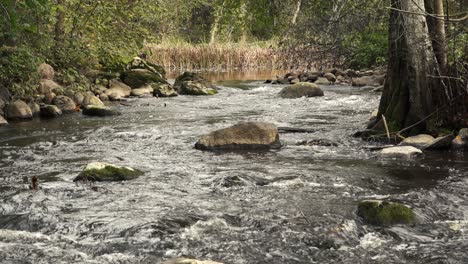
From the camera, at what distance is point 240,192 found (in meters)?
7.59

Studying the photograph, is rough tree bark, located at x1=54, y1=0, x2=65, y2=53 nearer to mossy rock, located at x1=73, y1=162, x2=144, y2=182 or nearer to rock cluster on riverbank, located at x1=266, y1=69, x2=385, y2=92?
rock cluster on riverbank, located at x1=266, y1=69, x2=385, y2=92

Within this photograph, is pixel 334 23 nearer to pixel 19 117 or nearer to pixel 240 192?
pixel 240 192

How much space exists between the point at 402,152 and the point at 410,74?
1.60m

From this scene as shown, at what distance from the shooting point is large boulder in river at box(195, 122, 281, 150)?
1061cm

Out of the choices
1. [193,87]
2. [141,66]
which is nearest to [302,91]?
[193,87]

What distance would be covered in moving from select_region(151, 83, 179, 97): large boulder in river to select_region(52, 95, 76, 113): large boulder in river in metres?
4.29

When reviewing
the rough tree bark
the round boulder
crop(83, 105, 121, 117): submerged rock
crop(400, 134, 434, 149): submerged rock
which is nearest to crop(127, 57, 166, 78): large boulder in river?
the round boulder

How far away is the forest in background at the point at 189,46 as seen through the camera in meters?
11.8

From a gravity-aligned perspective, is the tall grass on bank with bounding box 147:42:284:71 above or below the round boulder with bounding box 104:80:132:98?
above

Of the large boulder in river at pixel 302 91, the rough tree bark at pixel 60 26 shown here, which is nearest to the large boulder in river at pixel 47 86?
the rough tree bark at pixel 60 26

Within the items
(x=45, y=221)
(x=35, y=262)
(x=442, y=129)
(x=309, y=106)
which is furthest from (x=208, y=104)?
(x=35, y=262)

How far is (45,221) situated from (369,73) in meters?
19.3

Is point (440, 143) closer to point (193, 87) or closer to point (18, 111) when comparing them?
point (18, 111)

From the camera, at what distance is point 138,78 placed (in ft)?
70.4
